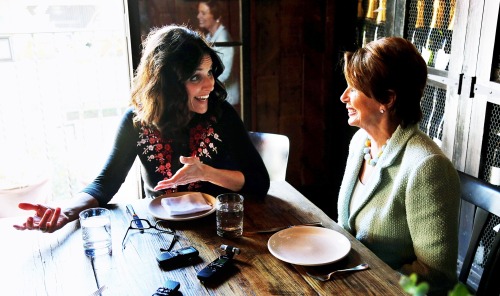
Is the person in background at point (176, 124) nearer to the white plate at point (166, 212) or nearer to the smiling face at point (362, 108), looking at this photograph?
the white plate at point (166, 212)

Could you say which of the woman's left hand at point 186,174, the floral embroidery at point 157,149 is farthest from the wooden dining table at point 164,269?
the floral embroidery at point 157,149

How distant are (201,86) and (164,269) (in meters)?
0.81

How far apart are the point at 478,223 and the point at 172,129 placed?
1105 millimetres

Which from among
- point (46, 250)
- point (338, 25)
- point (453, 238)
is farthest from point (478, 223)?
point (338, 25)

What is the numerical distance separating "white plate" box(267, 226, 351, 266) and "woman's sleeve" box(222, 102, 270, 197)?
32 cm

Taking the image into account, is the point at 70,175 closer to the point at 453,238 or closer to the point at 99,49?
the point at 99,49

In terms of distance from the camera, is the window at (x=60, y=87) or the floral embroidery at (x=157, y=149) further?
the window at (x=60, y=87)

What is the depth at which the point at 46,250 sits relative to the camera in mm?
1361

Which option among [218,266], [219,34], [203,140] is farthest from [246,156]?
[219,34]

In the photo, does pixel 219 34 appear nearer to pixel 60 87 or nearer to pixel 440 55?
pixel 60 87

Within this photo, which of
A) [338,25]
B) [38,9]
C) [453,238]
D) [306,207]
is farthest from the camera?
[338,25]

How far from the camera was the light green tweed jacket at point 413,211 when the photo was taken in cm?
133

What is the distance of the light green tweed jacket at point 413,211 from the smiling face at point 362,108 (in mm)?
91

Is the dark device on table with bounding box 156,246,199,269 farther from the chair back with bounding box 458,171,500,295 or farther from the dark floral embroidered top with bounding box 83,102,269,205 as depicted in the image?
the chair back with bounding box 458,171,500,295
